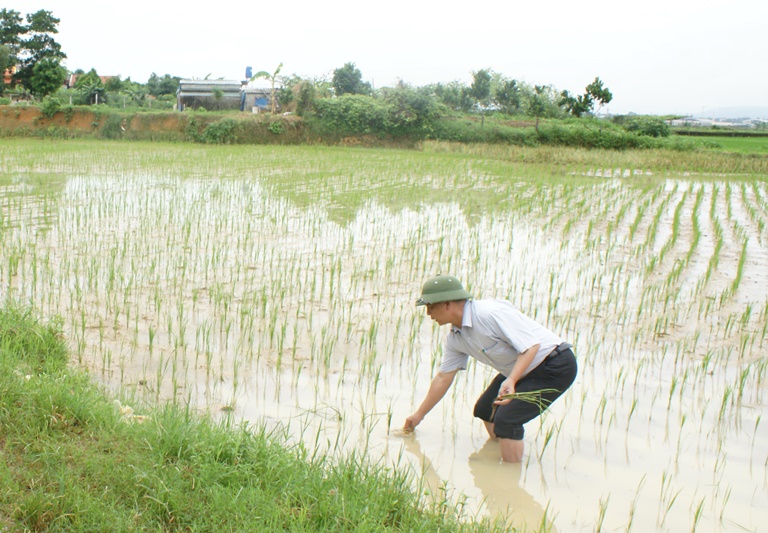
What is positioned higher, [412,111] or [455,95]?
[455,95]

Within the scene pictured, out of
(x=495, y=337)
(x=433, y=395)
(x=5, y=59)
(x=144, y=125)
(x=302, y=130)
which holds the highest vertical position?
(x=5, y=59)

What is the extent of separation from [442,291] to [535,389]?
613 millimetres

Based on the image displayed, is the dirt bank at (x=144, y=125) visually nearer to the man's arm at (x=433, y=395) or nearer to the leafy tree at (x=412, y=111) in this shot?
the leafy tree at (x=412, y=111)

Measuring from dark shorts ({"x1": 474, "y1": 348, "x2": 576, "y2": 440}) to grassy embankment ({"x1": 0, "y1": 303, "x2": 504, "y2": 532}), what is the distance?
588mm

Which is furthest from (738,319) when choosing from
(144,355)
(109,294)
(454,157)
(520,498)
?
(454,157)

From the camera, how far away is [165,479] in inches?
91.2

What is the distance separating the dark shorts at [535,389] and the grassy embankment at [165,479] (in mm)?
588

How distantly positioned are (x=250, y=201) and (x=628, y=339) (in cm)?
581

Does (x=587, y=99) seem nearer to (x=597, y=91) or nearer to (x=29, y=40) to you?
(x=597, y=91)

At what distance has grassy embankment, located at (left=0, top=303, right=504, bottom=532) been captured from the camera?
2141mm

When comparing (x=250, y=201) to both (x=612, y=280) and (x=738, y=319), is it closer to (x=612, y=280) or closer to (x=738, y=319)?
(x=612, y=280)

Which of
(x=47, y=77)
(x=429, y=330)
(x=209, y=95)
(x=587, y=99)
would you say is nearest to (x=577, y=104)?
(x=587, y=99)

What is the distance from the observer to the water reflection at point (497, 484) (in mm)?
2646

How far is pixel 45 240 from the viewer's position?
6.52 metres
